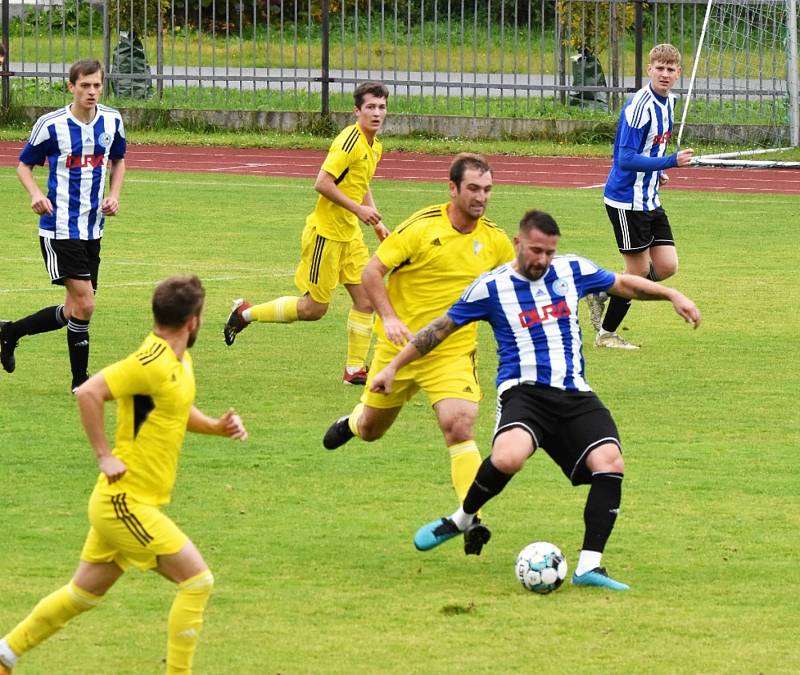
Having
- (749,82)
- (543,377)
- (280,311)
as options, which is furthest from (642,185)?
(749,82)

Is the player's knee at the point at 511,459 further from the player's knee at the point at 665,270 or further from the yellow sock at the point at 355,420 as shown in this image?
the player's knee at the point at 665,270

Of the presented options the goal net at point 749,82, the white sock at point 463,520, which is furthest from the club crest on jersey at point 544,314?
the goal net at point 749,82

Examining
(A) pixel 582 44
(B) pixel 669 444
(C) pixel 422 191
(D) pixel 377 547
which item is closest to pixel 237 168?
(C) pixel 422 191

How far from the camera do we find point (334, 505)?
8.58 metres

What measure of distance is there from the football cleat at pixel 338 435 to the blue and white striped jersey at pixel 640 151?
443 cm

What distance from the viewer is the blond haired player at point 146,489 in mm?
5820

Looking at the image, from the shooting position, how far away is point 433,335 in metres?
7.72

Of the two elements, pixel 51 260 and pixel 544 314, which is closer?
pixel 544 314

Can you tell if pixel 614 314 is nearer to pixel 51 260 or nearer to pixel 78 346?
pixel 78 346

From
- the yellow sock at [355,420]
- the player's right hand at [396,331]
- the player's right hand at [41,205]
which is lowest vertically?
the yellow sock at [355,420]

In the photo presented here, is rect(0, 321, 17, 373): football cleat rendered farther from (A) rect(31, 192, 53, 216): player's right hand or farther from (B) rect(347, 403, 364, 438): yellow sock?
(B) rect(347, 403, 364, 438): yellow sock

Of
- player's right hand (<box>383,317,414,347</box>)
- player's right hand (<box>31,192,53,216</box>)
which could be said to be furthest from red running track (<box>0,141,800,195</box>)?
player's right hand (<box>383,317,414,347</box>)

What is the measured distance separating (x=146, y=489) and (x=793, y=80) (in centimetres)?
2223

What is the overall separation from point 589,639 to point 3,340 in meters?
6.45
